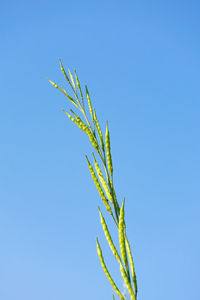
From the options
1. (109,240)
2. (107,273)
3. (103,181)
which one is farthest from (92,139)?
(107,273)

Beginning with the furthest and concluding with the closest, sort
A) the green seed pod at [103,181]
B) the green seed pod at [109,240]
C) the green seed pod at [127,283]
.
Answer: the green seed pod at [103,181], the green seed pod at [109,240], the green seed pod at [127,283]

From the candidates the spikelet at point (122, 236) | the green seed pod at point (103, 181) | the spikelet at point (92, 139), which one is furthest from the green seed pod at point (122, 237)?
the spikelet at point (92, 139)

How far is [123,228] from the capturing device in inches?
54.6

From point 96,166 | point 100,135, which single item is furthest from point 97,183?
point 100,135

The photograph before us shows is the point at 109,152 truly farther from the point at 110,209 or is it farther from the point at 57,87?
the point at 57,87

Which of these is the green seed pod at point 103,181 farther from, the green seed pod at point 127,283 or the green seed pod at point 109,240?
the green seed pod at point 127,283

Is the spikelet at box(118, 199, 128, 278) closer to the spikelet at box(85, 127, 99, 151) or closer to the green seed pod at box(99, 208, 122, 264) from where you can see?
the green seed pod at box(99, 208, 122, 264)

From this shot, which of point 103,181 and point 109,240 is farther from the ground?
point 103,181

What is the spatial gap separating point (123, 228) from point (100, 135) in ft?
1.70

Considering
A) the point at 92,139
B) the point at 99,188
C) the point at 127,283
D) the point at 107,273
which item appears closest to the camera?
the point at 127,283

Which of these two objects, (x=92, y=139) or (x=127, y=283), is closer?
(x=127, y=283)

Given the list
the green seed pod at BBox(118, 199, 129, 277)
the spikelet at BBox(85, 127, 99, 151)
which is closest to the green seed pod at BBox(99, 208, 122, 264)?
the green seed pod at BBox(118, 199, 129, 277)

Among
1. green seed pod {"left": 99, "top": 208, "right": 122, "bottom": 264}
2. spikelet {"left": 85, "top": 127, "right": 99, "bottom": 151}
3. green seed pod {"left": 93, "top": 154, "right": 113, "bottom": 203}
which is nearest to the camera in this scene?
green seed pod {"left": 99, "top": 208, "right": 122, "bottom": 264}

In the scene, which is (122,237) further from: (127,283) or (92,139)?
(92,139)
